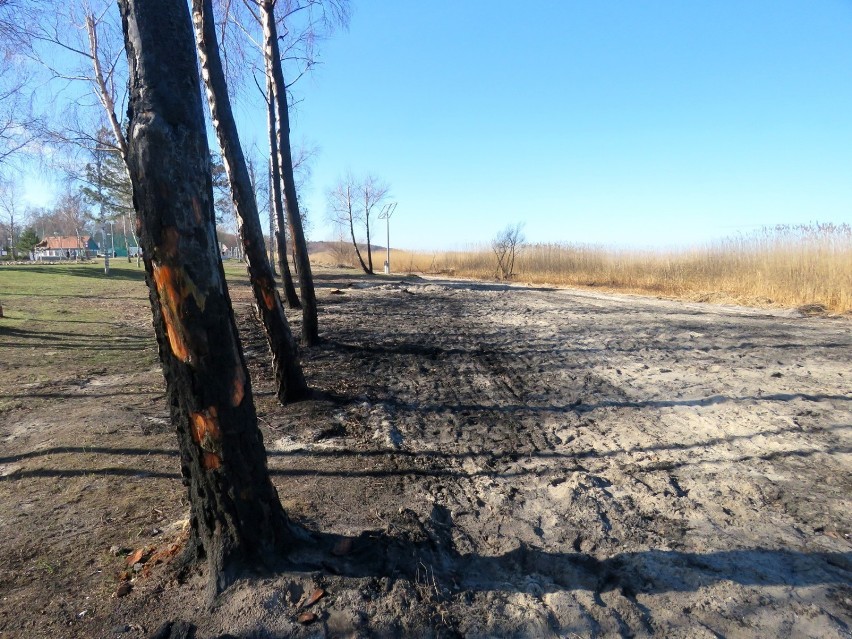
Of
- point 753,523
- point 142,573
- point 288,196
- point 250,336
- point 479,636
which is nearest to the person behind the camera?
point 479,636

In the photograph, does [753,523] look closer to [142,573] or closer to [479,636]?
[479,636]

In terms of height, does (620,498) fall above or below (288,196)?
below

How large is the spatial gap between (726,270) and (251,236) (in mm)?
20434

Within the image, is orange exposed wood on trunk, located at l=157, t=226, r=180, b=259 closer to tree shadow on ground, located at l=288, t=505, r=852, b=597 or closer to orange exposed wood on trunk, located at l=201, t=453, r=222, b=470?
orange exposed wood on trunk, located at l=201, t=453, r=222, b=470

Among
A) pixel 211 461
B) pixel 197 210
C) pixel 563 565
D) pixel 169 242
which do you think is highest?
pixel 197 210

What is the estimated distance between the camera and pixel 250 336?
1074 cm

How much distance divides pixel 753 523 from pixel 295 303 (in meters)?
11.7

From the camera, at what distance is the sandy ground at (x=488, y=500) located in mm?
2668

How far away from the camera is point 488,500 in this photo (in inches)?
156

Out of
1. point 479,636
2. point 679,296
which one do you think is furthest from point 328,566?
point 679,296

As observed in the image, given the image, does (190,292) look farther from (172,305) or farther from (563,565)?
(563,565)

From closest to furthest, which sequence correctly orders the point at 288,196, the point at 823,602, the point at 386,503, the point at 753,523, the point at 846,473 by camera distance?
the point at 823,602 < the point at 753,523 < the point at 386,503 < the point at 846,473 < the point at 288,196

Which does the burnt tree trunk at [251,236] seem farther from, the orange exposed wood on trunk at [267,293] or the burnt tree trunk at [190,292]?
the burnt tree trunk at [190,292]

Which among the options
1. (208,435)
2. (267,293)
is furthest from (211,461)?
(267,293)
